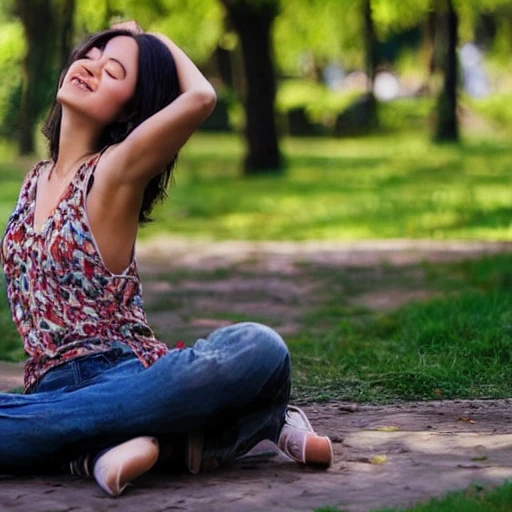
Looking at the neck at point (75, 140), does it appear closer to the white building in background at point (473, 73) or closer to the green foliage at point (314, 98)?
the green foliage at point (314, 98)

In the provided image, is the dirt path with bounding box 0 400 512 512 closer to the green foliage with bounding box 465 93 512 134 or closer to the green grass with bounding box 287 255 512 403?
the green grass with bounding box 287 255 512 403

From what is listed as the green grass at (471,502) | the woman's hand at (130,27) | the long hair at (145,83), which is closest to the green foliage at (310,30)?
the woman's hand at (130,27)

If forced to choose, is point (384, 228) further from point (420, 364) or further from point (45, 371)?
point (45, 371)

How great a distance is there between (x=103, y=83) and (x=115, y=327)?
0.71 m

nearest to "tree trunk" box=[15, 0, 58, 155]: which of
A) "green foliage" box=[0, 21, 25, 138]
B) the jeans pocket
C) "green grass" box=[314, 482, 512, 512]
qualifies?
"green foliage" box=[0, 21, 25, 138]

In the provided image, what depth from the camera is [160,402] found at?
350cm

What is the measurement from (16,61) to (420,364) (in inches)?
475

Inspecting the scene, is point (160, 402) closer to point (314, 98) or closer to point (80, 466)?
point (80, 466)

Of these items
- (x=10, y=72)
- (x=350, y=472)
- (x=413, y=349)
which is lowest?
(x=413, y=349)

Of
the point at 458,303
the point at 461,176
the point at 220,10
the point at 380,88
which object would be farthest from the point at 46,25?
the point at 380,88

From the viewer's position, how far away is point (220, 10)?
62.1 feet

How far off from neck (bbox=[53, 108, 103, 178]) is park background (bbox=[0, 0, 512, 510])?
793mm

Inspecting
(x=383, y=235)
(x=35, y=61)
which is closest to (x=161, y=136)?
(x=383, y=235)

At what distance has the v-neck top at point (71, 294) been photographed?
373 centimetres
